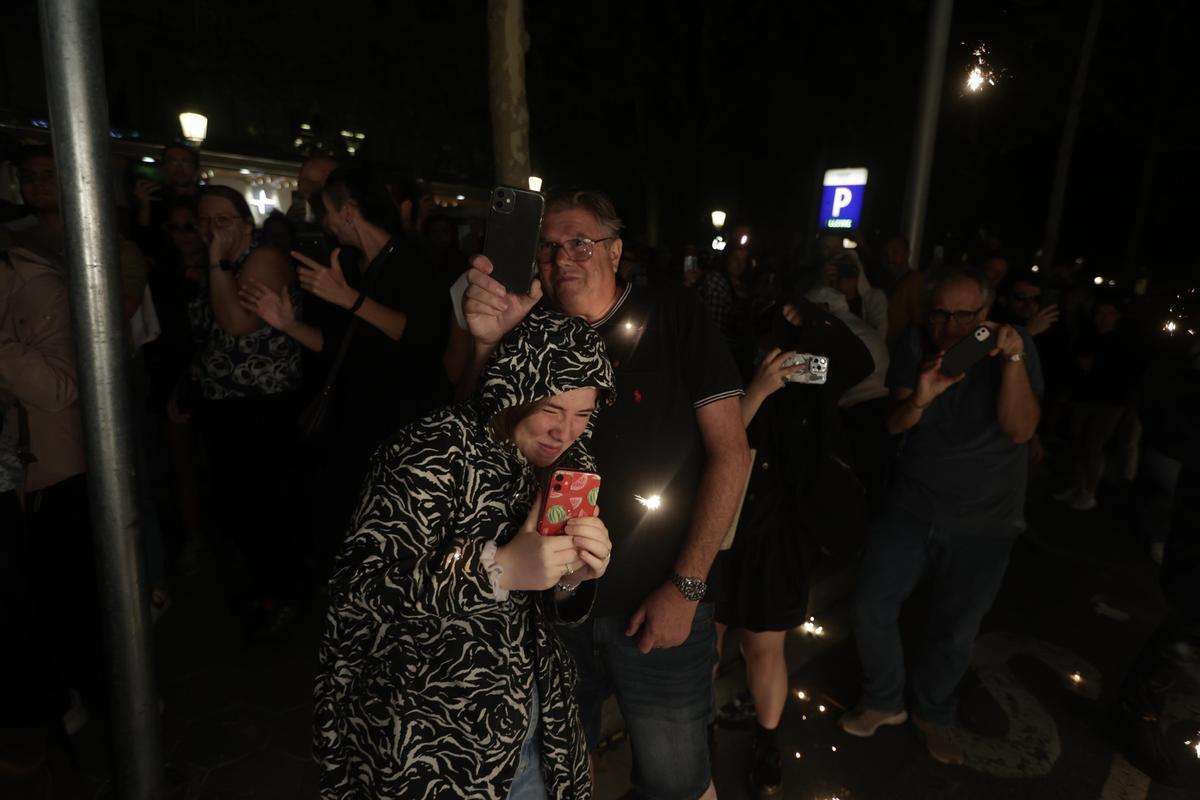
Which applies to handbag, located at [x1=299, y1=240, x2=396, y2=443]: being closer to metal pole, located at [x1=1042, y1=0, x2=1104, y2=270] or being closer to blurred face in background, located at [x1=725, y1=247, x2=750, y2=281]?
blurred face in background, located at [x1=725, y1=247, x2=750, y2=281]

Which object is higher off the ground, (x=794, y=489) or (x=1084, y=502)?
(x=794, y=489)

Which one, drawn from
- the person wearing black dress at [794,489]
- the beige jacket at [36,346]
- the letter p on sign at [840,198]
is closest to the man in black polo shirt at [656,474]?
the person wearing black dress at [794,489]

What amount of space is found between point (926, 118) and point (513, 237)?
5970 millimetres

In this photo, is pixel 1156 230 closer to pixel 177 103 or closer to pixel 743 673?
pixel 743 673

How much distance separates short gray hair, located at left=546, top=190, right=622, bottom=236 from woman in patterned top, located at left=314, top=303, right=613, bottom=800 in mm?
590

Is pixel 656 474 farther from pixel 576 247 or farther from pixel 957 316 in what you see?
pixel 957 316

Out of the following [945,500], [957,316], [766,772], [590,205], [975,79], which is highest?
[975,79]

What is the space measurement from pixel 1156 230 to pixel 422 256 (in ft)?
116

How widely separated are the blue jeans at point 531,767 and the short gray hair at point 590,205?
1302 mm

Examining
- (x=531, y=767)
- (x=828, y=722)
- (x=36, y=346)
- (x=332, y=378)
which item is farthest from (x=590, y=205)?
(x=828, y=722)

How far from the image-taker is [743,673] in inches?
156

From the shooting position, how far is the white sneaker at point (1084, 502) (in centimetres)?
697

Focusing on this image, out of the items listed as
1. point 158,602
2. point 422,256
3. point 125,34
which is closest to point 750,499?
point 422,256

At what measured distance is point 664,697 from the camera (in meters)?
2.21
